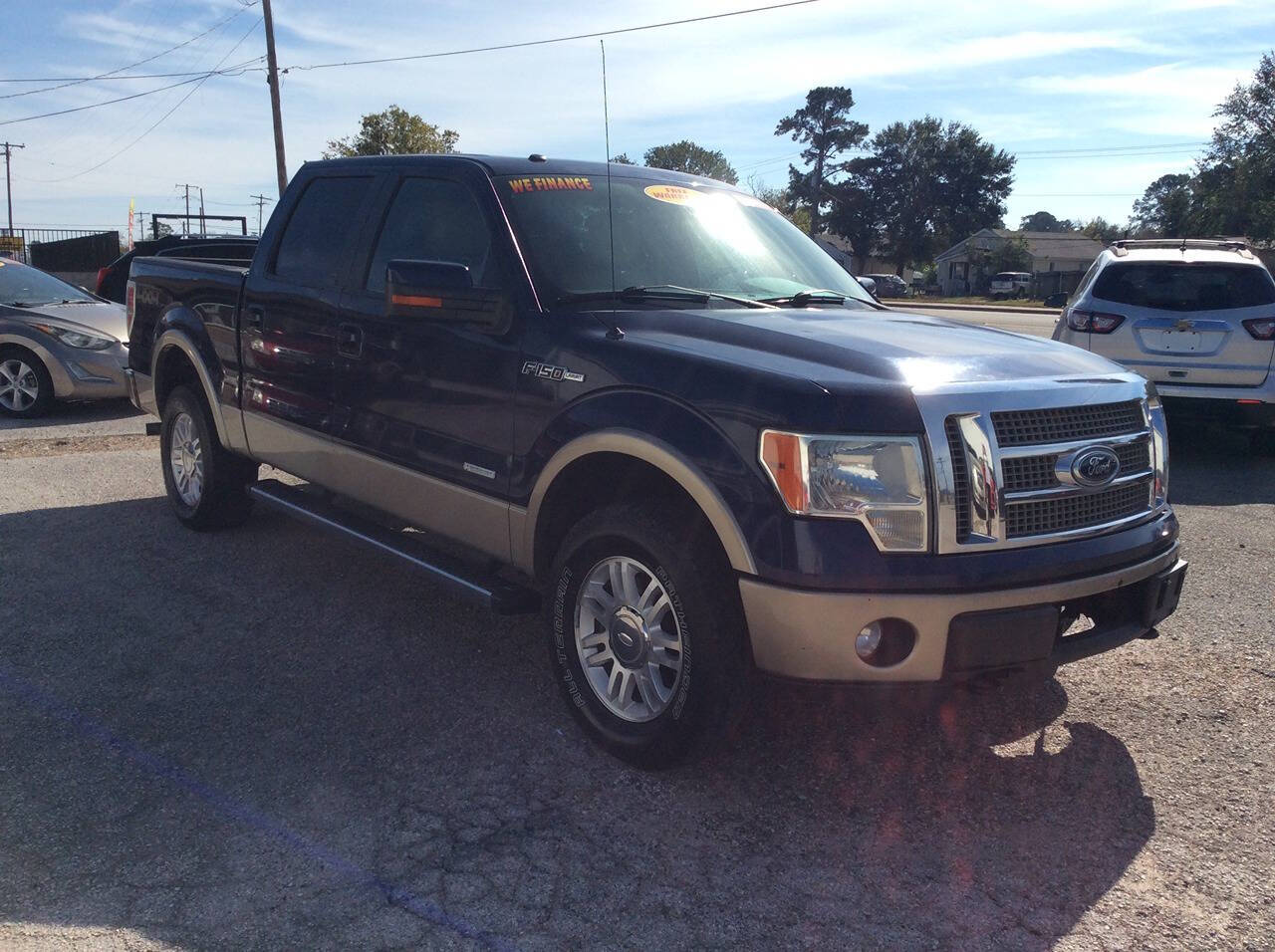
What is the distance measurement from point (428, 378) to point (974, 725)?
96.1 inches

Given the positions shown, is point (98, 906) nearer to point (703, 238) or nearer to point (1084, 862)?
point (1084, 862)

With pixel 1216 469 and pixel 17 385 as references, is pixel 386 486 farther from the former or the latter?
pixel 17 385

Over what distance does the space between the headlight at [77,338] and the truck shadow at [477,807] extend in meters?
6.62

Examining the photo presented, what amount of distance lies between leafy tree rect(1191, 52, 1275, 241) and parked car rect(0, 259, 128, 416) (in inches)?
2252

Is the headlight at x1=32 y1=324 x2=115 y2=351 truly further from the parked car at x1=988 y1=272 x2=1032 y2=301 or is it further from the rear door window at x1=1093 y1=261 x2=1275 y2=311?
the parked car at x1=988 y1=272 x2=1032 y2=301

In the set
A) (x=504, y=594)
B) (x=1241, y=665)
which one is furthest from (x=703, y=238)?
(x=1241, y=665)

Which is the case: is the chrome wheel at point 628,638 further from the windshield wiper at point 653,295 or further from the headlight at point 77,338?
the headlight at point 77,338

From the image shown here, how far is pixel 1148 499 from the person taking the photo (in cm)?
363

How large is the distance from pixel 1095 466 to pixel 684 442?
1.26 metres

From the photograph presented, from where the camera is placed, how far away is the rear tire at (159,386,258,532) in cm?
610

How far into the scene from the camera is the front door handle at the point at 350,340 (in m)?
4.65

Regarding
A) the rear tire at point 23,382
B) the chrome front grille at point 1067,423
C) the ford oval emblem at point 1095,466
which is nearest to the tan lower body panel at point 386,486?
the chrome front grille at point 1067,423

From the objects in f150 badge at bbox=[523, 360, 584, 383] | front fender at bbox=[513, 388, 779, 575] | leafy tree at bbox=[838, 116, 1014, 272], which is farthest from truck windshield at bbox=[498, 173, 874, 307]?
leafy tree at bbox=[838, 116, 1014, 272]

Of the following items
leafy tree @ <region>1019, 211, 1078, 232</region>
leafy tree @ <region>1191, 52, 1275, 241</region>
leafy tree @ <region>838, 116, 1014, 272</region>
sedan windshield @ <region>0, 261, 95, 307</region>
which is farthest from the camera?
leafy tree @ <region>1019, 211, 1078, 232</region>
